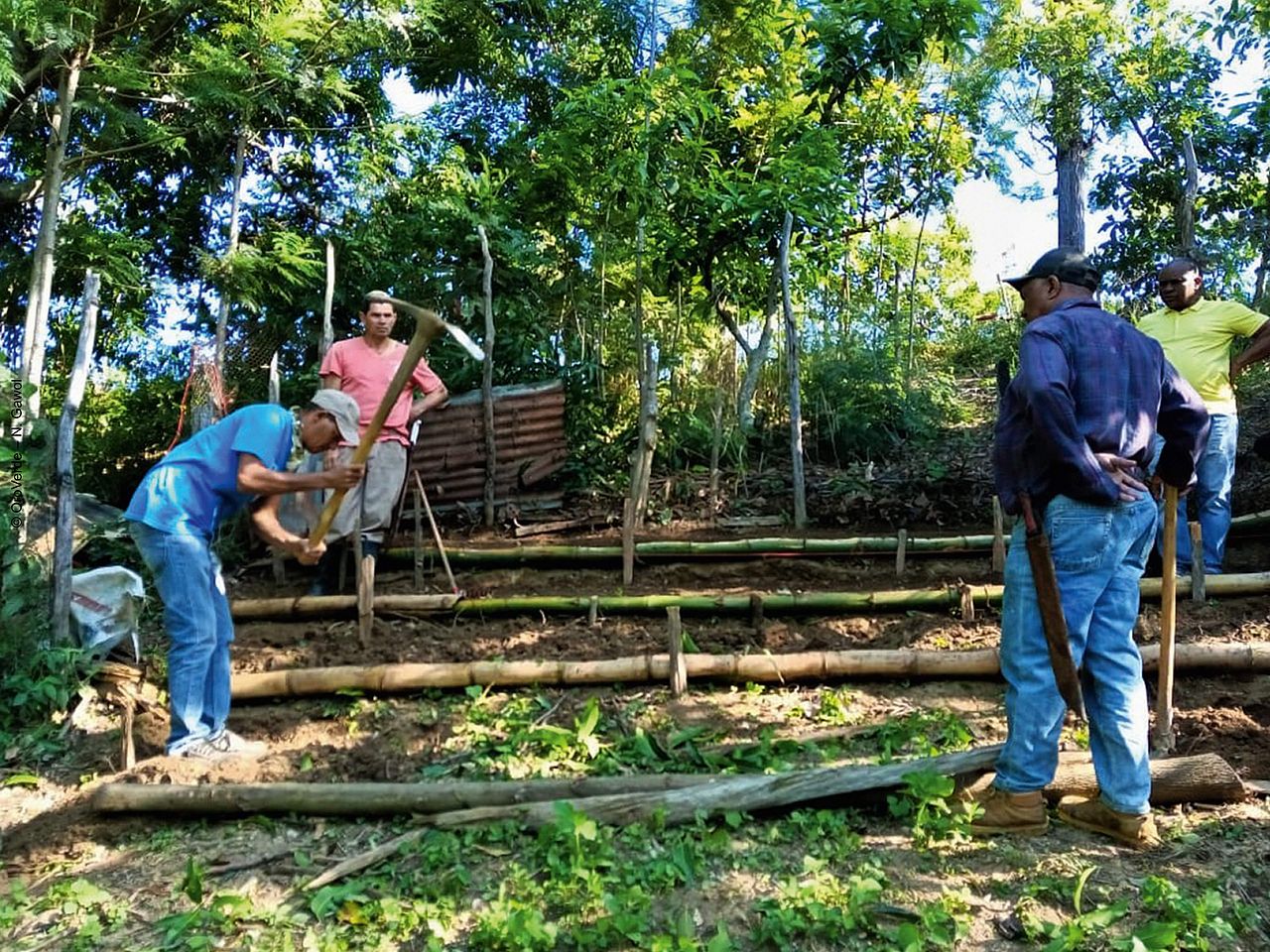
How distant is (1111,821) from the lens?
305 cm

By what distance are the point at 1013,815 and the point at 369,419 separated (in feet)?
13.8

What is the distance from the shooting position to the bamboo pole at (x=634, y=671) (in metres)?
4.41

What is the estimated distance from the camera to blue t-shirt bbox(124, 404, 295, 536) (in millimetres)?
3645

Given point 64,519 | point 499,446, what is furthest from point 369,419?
point 499,446

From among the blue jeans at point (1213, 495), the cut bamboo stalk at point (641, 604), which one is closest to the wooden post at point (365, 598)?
the cut bamboo stalk at point (641, 604)

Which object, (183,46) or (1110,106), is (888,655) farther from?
(1110,106)

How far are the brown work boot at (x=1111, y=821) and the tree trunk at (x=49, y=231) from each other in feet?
19.8

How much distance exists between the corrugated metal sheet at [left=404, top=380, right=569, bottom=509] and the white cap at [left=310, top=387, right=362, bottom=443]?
368 cm

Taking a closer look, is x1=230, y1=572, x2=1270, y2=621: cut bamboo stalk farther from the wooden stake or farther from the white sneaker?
the white sneaker

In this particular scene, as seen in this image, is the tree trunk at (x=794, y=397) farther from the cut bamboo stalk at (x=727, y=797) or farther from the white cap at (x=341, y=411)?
the white cap at (x=341, y=411)

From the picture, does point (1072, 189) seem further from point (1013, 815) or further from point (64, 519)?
point (64, 519)

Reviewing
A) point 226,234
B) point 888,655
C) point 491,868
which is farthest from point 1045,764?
point 226,234

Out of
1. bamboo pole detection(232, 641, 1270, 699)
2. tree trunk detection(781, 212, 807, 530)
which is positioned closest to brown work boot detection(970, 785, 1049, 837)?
bamboo pole detection(232, 641, 1270, 699)

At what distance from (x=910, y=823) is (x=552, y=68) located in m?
9.97
